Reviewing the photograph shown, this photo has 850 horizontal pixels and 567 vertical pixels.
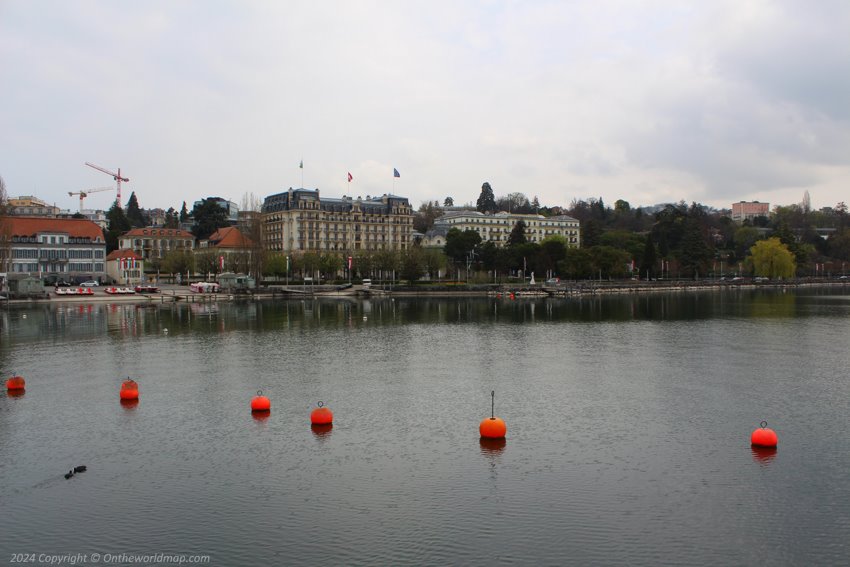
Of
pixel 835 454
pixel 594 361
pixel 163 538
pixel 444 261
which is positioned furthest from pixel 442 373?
pixel 444 261

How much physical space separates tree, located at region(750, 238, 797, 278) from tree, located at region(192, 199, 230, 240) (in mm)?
144963

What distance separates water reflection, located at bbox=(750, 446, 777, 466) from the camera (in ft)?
77.9

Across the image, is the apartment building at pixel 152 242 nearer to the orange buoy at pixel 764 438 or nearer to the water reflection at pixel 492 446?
the water reflection at pixel 492 446

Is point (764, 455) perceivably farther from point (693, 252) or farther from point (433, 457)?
point (693, 252)

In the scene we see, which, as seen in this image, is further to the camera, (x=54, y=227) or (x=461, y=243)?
(x=461, y=243)

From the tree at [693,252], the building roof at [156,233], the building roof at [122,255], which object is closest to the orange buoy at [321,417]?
the building roof at [122,255]

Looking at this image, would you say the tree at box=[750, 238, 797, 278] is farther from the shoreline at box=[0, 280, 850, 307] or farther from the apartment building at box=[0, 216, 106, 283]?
the apartment building at box=[0, 216, 106, 283]

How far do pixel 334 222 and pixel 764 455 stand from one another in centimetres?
15996

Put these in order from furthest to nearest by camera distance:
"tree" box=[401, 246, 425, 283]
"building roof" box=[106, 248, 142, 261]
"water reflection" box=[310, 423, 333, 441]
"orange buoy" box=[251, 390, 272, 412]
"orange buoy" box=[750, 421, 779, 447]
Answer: "building roof" box=[106, 248, 142, 261]
"tree" box=[401, 246, 425, 283]
"orange buoy" box=[251, 390, 272, 412]
"water reflection" box=[310, 423, 333, 441]
"orange buoy" box=[750, 421, 779, 447]

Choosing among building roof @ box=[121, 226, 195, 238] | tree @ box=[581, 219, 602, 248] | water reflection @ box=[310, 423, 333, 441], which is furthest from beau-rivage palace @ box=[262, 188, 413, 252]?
water reflection @ box=[310, 423, 333, 441]

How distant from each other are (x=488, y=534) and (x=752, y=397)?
2162cm

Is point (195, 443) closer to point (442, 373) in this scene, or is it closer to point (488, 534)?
point (488, 534)

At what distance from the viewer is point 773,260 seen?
176 meters

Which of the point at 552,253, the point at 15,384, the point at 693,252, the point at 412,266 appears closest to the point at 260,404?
the point at 15,384
